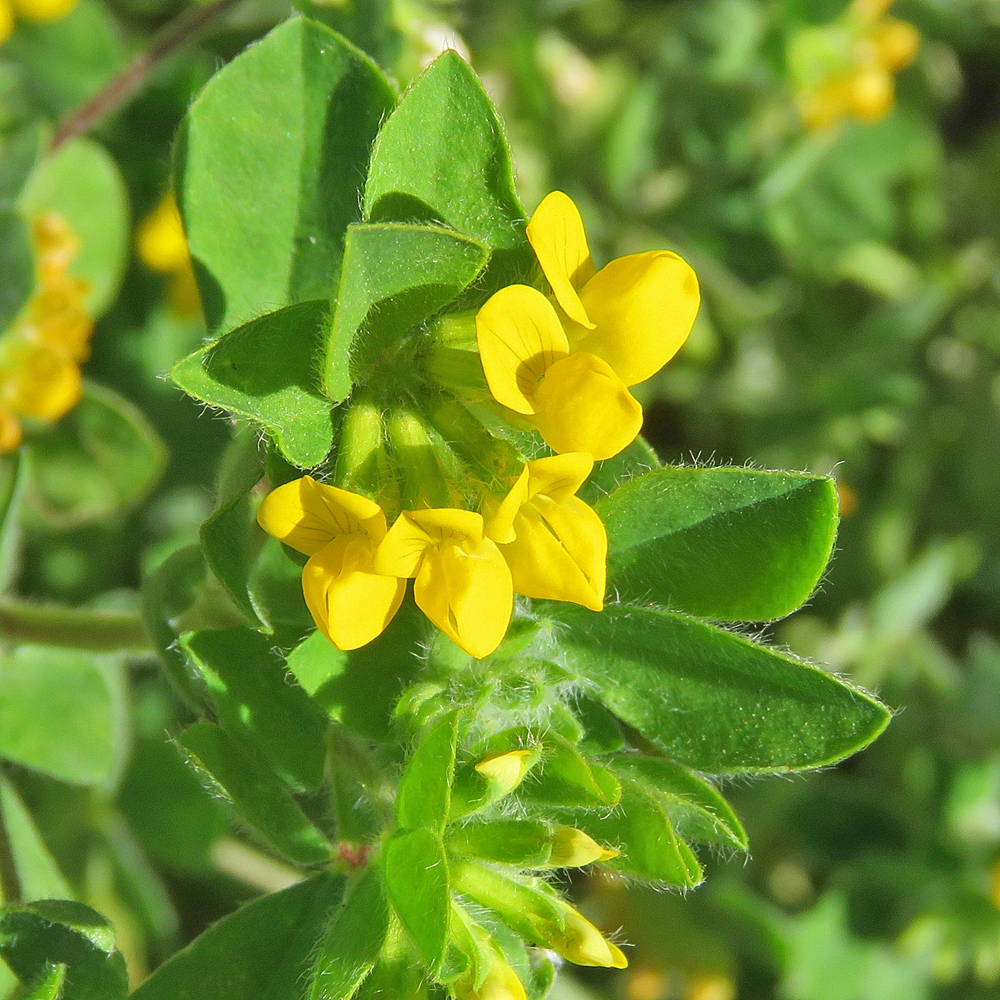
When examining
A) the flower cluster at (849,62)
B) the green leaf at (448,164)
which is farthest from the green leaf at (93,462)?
the flower cluster at (849,62)

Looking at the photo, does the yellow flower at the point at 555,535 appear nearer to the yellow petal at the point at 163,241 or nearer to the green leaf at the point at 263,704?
the green leaf at the point at 263,704

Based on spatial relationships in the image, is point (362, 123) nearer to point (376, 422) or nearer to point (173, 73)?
point (376, 422)

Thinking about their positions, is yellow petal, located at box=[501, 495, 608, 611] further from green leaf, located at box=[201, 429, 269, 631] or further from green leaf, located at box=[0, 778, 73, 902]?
green leaf, located at box=[0, 778, 73, 902]

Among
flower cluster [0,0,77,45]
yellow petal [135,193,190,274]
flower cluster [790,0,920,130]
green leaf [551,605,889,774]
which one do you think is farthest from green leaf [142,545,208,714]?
flower cluster [790,0,920,130]

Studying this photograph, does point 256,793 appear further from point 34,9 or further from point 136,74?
point 34,9

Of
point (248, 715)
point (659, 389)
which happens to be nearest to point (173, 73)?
point (659, 389)
